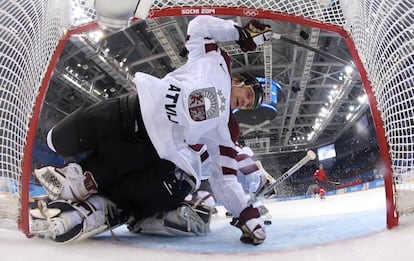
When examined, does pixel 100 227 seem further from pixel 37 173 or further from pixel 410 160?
pixel 410 160

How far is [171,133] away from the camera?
121cm

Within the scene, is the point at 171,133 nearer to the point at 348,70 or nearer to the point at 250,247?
the point at 250,247

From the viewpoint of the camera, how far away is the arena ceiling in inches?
220

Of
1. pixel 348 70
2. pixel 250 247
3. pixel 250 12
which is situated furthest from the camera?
pixel 348 70

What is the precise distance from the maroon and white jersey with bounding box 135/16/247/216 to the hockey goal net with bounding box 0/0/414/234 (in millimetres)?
364

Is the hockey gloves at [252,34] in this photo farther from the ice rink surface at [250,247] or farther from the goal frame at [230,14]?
the ice rink surface at [250,247]

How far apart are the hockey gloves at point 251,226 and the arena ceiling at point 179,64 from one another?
2.95 m

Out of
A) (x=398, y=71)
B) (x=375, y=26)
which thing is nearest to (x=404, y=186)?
(x=398, y=71)

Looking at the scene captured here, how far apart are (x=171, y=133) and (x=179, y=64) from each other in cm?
529

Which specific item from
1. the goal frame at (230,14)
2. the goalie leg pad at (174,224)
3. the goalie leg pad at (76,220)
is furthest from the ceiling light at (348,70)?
the goalie leg pad at (76,220)

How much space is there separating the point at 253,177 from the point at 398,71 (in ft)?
2.95

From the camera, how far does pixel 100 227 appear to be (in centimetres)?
121

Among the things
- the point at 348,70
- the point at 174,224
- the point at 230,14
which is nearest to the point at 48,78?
the point at 174,224

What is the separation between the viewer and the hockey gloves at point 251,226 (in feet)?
3.74
